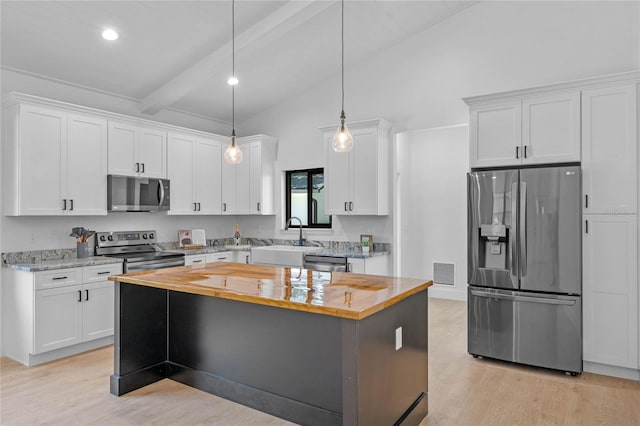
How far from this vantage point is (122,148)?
480cm

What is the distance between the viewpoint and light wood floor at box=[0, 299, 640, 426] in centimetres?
286

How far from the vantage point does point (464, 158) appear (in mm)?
6574

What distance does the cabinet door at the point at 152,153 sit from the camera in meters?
5.02

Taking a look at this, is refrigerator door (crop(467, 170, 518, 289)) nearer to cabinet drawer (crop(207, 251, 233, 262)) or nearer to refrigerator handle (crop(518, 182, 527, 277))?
refrigerator handle (crop(518, 182, 527, 277))

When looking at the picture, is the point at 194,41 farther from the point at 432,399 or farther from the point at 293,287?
the point at 432,399

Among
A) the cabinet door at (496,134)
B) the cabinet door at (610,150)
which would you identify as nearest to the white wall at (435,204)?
the cabinet door at (496,134)

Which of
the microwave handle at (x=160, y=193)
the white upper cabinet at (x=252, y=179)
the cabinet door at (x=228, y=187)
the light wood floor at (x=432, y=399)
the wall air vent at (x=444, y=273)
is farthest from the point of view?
the wall air vent at (x=444, y=273)

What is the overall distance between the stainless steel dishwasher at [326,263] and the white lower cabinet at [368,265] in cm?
8

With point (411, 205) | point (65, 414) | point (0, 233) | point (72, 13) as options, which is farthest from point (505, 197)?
point (0, 233)

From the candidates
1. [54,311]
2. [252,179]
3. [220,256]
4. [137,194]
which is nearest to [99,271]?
[54,311]

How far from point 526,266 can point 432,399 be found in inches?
57.8

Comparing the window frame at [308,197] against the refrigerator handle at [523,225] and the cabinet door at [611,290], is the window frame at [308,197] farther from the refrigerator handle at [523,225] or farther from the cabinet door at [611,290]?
the cabinet door at [611,290]

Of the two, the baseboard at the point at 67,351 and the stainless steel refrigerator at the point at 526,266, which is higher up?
the stainless steel refrigerator at the point at 526,266

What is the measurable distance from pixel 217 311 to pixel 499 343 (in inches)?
99.8
